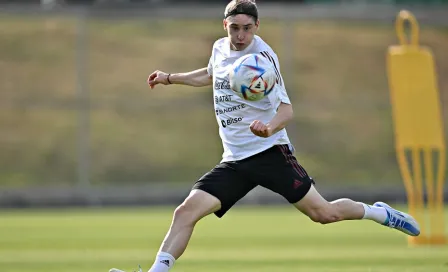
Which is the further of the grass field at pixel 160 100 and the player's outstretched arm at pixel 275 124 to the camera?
the grass field at pixel 160 100

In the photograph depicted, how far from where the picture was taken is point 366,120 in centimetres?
2630

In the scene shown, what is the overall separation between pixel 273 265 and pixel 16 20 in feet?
47.4

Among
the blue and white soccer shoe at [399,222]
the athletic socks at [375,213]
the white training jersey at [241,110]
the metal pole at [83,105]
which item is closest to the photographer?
the white training jersey at [241,110]

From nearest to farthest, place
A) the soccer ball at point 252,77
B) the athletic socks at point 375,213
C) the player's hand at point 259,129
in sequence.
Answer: the player's hand at point 259,129 → the soccer ball at point 252,77 → the athletic socks at point 375,213

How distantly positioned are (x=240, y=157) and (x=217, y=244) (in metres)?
5.78

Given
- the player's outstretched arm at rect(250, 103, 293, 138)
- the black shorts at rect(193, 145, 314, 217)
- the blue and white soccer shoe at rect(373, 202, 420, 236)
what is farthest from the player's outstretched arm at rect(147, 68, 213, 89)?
the blue and white soccer shoe at rect(373, 202, 420, 236)

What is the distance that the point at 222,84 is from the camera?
9.24 meters

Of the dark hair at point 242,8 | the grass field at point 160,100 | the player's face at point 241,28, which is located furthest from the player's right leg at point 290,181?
the grass field at point 160,100

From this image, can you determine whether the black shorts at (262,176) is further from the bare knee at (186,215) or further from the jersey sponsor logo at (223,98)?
the jersey sponsor logo at (223,98)

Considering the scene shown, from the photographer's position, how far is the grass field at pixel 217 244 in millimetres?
11664

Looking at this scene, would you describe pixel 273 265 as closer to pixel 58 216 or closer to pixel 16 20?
pixel 58 216

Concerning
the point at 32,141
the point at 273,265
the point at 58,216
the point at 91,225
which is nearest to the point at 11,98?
the point at 32,141

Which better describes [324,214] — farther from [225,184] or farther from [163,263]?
[163,263]

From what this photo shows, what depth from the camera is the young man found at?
909cm
